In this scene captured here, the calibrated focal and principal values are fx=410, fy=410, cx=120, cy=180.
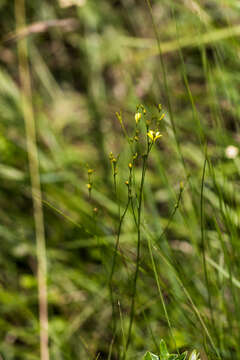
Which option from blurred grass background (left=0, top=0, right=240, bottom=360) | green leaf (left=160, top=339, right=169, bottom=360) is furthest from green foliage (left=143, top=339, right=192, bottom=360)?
blurred grass background (left=0, top=0, right=240, bottom=360)

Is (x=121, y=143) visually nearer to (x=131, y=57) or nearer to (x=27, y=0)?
(x=131, y=57)

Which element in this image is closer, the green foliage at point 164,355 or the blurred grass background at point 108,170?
the green foliage at point 164,355

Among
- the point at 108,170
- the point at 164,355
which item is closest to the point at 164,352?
the point at 164,355

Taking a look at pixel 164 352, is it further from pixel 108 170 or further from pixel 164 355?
pixel 108 170

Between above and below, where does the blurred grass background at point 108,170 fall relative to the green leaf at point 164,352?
above

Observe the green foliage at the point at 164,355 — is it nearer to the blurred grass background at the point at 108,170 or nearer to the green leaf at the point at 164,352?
the green leaf at the point at 164,352

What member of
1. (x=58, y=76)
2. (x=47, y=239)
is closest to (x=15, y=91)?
(x=58, y=76)

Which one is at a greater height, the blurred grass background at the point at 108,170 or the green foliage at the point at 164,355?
the blurred grass background at the point at 108,170

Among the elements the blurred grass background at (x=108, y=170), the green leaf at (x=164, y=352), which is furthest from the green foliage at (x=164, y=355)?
the blurred grass background at (x=108, y=170)

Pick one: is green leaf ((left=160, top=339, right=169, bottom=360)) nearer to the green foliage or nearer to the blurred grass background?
the green foliage
